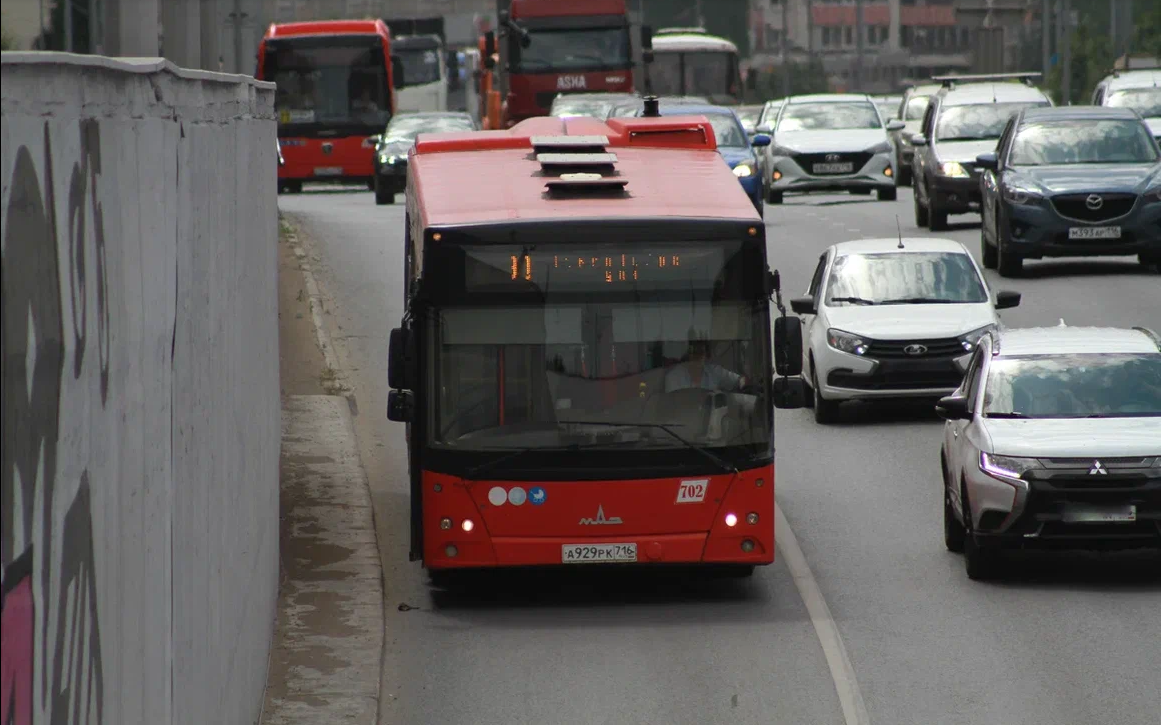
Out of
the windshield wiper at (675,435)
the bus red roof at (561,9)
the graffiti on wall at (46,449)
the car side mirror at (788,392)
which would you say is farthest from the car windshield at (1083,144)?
the graffiti on wall at (46,449)

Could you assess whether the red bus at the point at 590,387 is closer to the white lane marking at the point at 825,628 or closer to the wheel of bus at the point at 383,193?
the white lane marking at the point at 825,628

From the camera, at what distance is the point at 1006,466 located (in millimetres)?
13711

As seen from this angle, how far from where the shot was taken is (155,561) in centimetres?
554

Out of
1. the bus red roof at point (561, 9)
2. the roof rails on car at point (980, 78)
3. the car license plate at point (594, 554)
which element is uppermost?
the bus red roof at point (561, 9)

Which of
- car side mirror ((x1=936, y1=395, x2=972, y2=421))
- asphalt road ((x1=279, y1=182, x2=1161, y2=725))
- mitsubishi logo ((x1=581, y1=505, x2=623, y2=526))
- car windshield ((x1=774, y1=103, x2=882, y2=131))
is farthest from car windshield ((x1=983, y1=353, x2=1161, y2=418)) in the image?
car windshield ((x1=774, y1=103, x2=882, y2=131))

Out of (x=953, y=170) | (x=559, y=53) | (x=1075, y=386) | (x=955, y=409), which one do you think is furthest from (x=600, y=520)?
(x=559, y=53)

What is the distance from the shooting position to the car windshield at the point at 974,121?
34.8m

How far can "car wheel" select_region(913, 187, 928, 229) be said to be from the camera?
35719mm

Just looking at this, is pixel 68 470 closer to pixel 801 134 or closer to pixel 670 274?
pixel 670 274

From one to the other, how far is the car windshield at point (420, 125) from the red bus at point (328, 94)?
423 centimetres

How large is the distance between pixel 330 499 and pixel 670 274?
4377 mm

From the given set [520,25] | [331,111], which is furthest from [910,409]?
[331,111]

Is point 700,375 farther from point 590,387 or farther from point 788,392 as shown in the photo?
point 788,392

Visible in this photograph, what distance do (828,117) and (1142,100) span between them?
5.68 m
